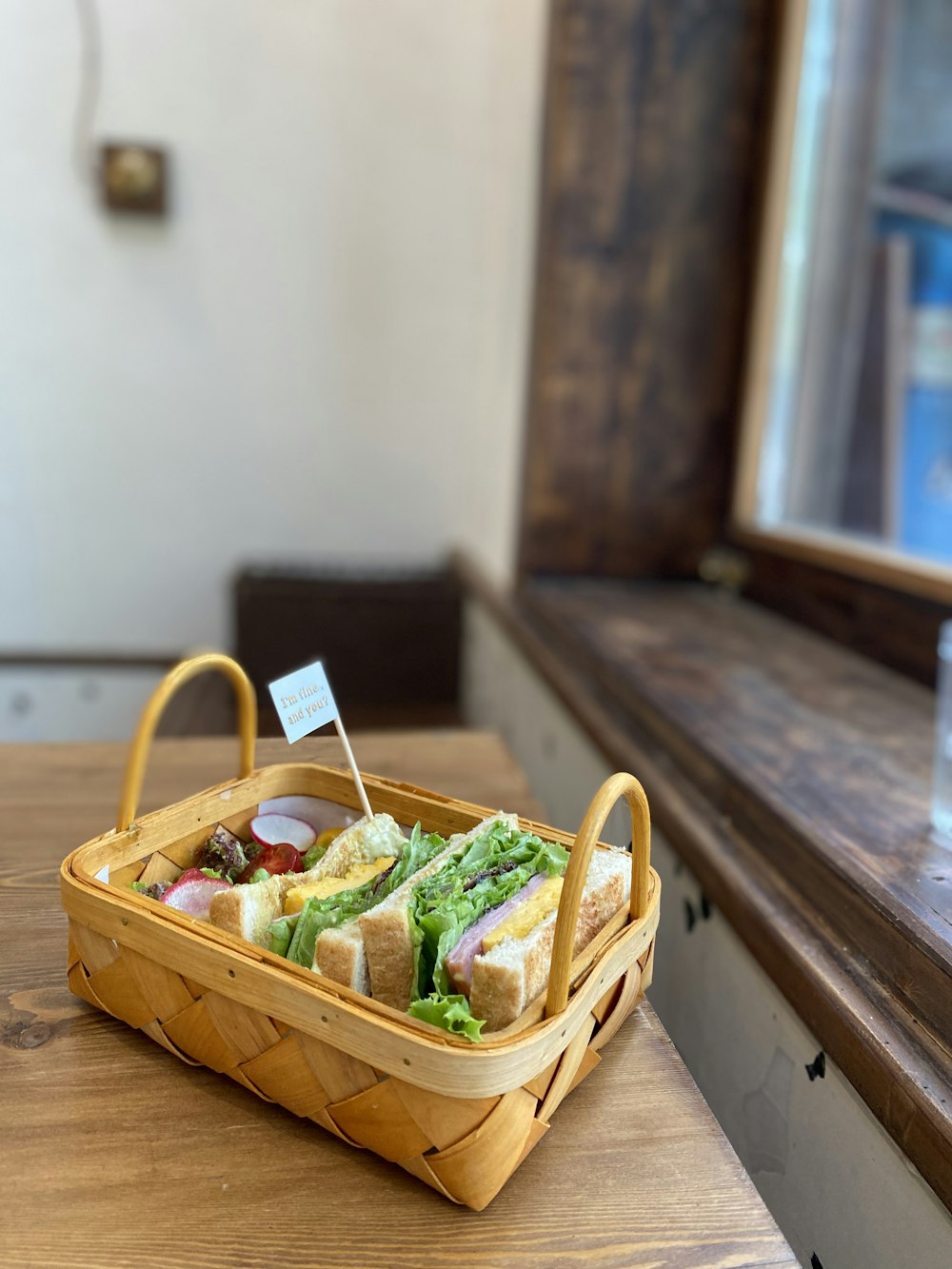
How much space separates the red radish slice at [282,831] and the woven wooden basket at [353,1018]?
0.22ft

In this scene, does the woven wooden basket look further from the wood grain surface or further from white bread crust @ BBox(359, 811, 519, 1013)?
the wood grain surface

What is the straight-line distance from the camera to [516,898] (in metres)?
0.62

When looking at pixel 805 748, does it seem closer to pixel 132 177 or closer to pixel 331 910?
pixel 331 910

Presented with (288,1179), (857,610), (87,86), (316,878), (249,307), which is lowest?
(288,1179)

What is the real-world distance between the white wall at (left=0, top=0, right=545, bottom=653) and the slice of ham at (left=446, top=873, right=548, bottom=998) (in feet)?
5.16

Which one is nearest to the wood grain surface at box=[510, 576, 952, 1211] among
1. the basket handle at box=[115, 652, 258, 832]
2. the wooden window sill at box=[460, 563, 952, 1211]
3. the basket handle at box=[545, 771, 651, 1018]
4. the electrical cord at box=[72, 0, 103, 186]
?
the wooden window sill at box=[460, 563, 952, 1211]

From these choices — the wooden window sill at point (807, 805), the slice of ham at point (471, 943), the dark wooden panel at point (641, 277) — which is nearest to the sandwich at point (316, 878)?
the slice of ham at point (471, 943)

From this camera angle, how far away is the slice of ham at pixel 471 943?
0.55m

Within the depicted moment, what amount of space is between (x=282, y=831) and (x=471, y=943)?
0.26 meters

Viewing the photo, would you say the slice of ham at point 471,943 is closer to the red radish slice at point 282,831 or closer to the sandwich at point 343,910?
the sandwich at point 343,910

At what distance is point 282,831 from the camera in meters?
0.78

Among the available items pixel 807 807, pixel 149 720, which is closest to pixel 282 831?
pixel 149 720

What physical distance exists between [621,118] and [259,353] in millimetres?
1051

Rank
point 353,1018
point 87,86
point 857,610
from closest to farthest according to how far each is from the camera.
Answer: point 353,1018 < point 857,610 < point 87,86
